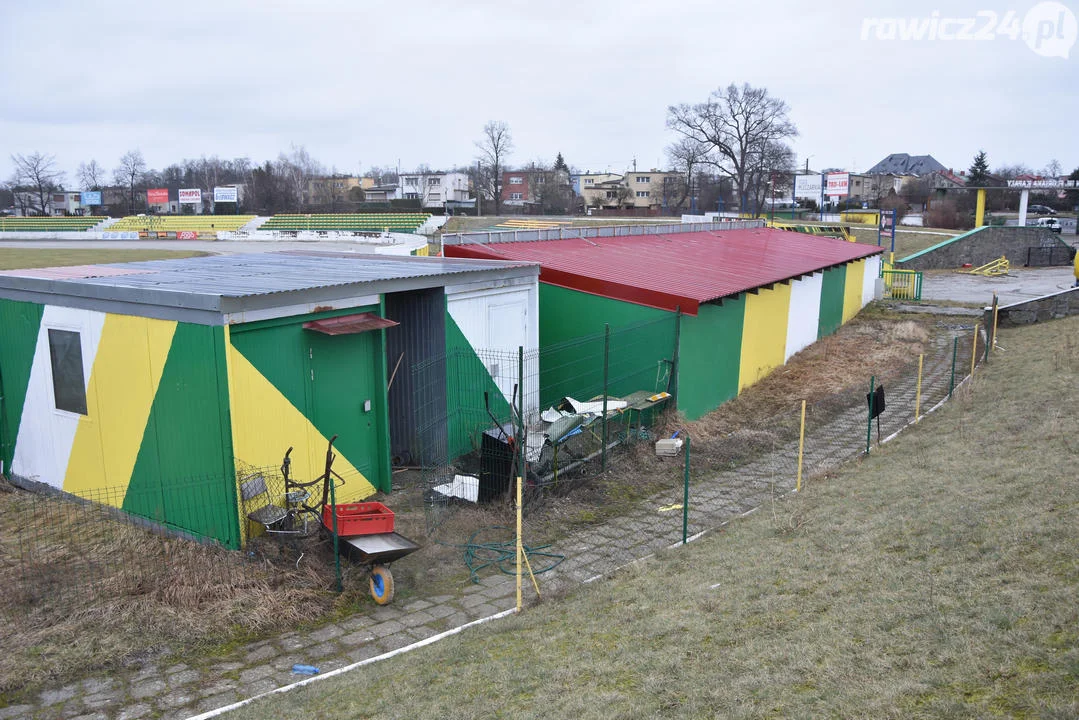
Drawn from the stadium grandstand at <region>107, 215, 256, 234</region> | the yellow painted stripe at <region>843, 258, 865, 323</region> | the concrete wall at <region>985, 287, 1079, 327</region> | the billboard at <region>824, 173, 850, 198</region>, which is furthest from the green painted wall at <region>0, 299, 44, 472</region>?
the stadium grandstand at <region>107, 215, 256, 234</region>

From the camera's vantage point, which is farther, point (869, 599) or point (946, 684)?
point (869, 599)

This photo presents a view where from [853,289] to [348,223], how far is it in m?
55.3

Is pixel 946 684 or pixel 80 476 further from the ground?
pixel 946 684

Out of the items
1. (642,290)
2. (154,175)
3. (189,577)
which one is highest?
(154,175)

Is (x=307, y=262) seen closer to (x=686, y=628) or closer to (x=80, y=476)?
(x=80, y=476)

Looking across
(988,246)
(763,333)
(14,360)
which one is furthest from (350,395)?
(988,246)

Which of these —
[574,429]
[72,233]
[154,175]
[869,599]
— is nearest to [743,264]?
[574,429]

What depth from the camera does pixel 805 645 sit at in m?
5.52

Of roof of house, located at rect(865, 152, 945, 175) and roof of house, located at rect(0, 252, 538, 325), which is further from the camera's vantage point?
roof of house, located at rect(865, 152, 945, 175)

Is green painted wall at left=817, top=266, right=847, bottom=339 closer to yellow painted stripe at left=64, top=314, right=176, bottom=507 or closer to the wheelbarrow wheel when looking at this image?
the wheelbarrow wheel

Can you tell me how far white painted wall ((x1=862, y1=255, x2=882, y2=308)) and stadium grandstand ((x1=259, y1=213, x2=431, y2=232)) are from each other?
1805 inches

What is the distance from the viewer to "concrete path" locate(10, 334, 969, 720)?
627 centimetres

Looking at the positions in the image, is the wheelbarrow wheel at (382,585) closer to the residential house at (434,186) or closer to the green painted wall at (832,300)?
the green painted wall at (832,300)

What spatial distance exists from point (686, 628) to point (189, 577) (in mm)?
4766
